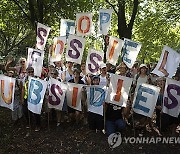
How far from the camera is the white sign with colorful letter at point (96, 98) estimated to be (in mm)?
8383

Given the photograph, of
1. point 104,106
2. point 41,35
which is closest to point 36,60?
point 41,35

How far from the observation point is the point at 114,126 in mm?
8367

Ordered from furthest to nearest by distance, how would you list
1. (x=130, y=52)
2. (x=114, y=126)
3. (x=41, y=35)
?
(x=41, y=35) < (x=130, y=52) < (x=114, y=126)

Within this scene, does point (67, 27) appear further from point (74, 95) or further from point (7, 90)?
point (7, 90)

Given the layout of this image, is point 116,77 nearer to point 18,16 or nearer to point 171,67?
point 171,67

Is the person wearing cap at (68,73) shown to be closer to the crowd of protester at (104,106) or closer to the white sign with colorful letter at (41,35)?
the crowd of protester at (104,106)

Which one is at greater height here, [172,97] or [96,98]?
[172,97]

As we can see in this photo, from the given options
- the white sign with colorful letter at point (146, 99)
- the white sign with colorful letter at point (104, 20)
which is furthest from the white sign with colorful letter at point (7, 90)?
the white sign with colorful letter at point (146, 99)

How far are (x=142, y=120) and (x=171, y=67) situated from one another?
1.64 meters

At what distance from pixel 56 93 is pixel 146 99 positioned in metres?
2.42

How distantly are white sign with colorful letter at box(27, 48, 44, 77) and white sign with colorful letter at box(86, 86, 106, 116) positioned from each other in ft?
5.39

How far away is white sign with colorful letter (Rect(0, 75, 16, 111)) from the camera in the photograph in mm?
8906

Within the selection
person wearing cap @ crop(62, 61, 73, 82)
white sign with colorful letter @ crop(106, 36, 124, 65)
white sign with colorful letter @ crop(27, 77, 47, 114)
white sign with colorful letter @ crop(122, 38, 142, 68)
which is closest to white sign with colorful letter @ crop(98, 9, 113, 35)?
white sign with colorful letter @ crop(106, 36, 124, 65)

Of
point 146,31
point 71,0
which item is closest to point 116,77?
point 71,0
